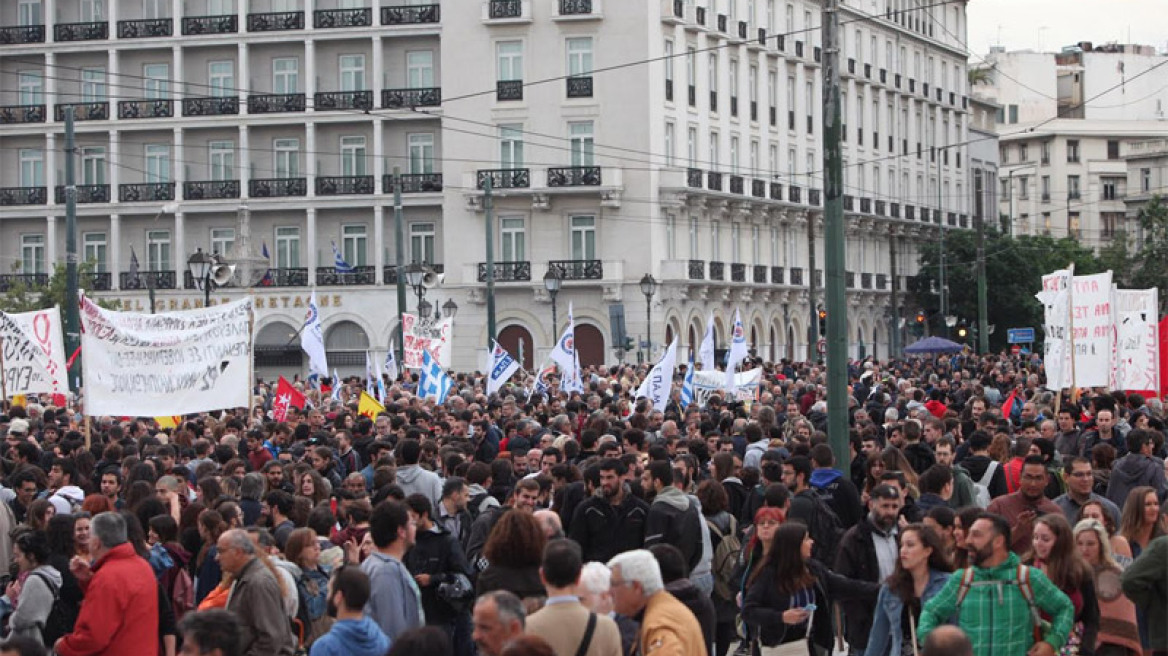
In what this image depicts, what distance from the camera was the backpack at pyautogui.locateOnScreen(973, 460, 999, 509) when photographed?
1429 cm

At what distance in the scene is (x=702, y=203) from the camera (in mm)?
65625

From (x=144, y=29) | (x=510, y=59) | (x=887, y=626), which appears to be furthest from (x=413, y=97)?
(x=887, y=626)

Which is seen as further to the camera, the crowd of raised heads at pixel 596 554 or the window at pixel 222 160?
the window at pixel 222 160

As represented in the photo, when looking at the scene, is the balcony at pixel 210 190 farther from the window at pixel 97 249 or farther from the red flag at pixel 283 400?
the red flag at pixel 283 400

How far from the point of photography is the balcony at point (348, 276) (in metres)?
66.2

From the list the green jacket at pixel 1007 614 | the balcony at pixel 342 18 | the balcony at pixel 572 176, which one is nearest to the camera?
the green jacket at pixel 1007 614

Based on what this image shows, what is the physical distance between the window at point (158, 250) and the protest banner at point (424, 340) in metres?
35.1

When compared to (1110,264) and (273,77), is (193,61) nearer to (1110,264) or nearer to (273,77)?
(273,77)

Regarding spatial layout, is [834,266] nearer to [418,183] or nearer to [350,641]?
[350,641]

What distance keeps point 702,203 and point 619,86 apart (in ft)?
17.6

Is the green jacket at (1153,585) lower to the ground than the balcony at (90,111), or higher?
lower

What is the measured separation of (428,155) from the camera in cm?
6631

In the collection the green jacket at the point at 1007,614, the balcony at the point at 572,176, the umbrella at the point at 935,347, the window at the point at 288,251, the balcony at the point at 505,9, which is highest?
the balcony at the point at 505,9

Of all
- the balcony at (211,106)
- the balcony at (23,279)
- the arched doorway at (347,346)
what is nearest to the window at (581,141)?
the arched doorway at (347,346)
